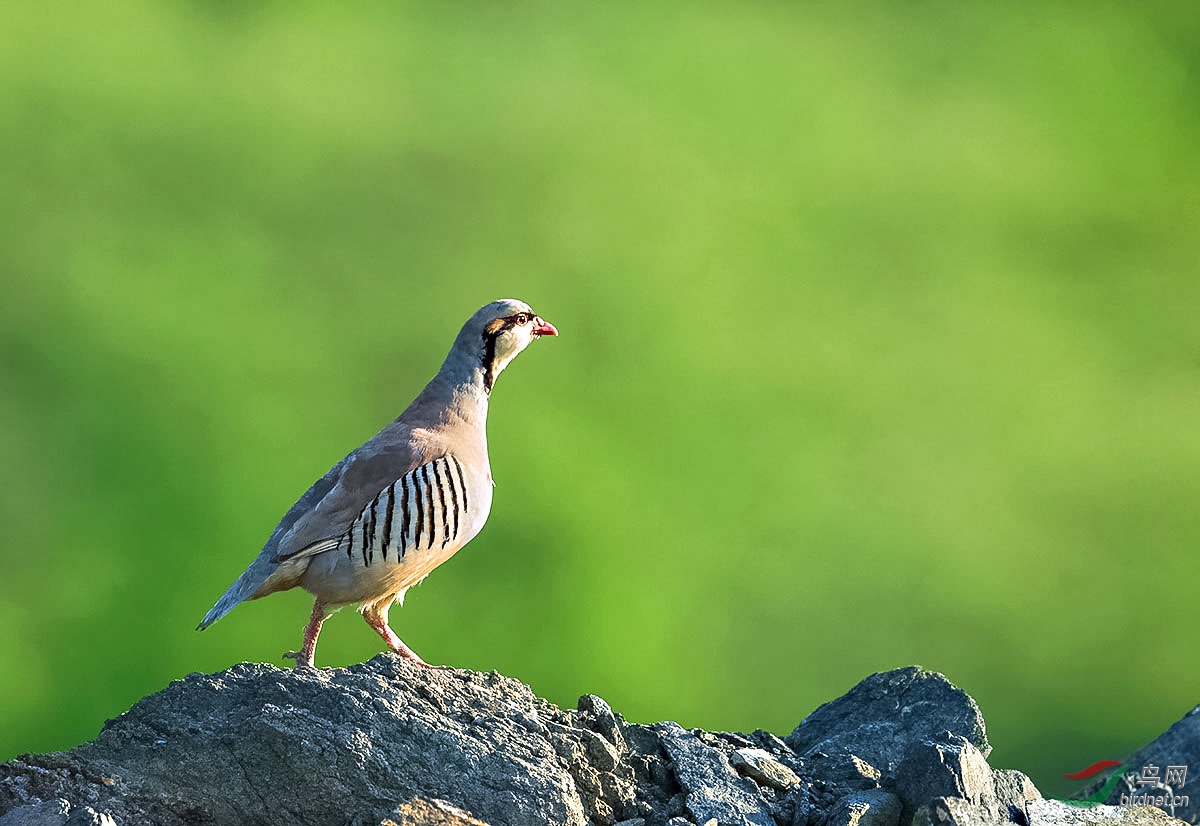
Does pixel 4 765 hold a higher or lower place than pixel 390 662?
lower

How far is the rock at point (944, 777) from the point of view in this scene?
4316 mm

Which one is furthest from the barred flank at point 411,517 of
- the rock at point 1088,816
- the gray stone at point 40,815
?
the rock at point 1088,816

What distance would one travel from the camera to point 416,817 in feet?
12.7

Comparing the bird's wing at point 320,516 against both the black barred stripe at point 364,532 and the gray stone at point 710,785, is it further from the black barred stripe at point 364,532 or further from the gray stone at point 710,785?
the gray stone at point 710,785

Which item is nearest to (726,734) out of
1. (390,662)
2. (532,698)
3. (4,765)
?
(532,698)

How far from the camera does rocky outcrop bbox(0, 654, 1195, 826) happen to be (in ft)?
13.3

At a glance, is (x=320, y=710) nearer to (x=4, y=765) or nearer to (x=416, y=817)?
(x=416, y=817)

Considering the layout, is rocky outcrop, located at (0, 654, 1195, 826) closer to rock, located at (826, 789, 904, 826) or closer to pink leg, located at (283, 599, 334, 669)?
rock, located at (826, 789, 904, 826)

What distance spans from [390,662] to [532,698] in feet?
1.78

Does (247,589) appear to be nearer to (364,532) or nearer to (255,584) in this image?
(255,584)

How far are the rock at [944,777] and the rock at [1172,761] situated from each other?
1.92m

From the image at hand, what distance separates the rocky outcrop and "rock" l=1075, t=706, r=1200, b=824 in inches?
48.3

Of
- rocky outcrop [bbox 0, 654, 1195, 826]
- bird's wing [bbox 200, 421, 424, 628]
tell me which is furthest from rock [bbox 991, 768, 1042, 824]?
bird's wing [bbox 200, 421, 424, 628]

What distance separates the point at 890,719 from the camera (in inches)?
214
